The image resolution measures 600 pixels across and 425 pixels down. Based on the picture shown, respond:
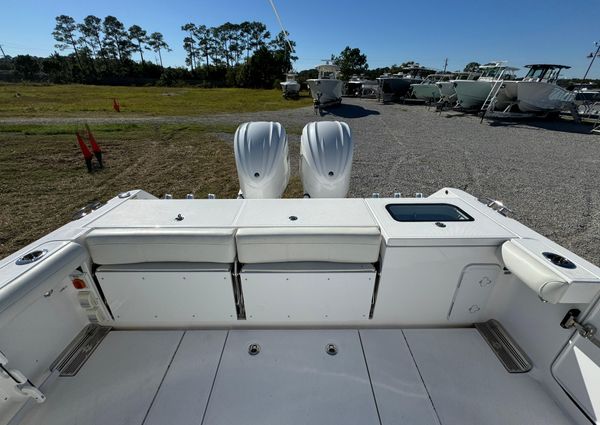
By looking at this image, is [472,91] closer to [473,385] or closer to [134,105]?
[473,385]

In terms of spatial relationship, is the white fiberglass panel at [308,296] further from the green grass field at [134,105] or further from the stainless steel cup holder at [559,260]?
the green grass field at [134,105]

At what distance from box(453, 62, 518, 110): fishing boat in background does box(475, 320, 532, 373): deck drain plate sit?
13.8 meters

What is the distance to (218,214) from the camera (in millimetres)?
1590

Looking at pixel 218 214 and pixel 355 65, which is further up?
pixel 355 65

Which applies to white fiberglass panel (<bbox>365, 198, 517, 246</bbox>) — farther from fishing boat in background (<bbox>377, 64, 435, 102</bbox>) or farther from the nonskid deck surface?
fishing boat in background (<bbox>377, 64, 435, 102</bbox>)

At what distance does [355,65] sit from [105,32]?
1998 inches

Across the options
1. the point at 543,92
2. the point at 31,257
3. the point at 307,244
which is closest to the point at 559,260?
the point at 307,244

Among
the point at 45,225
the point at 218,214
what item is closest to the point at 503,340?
the point at 218,214

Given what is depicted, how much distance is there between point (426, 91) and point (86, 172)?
19.0 m

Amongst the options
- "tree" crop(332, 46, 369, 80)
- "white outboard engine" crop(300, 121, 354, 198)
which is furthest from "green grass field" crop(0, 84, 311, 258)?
"tree" crop(332, 46, 369, 80)

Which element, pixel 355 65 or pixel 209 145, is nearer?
pixel 209 145

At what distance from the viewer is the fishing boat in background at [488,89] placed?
39.8ft

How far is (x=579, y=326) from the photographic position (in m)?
1.18

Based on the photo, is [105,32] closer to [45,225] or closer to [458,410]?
[45,225]
